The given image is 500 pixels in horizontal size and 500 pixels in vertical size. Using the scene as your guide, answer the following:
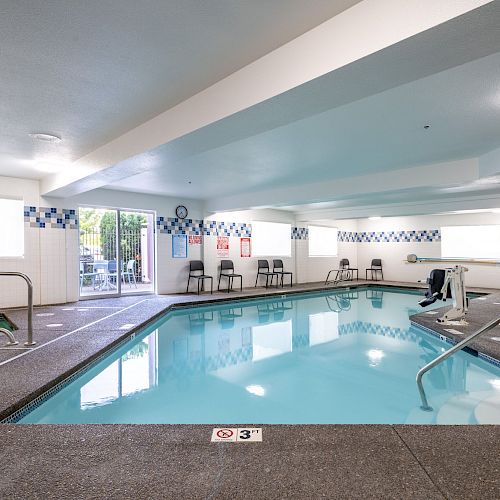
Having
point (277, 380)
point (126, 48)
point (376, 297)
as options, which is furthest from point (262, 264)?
point (126, 48)

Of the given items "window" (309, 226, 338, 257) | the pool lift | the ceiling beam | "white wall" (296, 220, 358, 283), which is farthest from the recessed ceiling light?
"window" (309, 226, 338, 257)

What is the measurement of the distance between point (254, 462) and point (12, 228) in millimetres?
6611

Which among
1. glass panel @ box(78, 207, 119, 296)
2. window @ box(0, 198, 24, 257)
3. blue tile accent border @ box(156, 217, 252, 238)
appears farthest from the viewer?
blue tile accent border @ box(156, 217, 252, 238)

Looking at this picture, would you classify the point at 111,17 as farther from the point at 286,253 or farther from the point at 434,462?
the point at 286,253

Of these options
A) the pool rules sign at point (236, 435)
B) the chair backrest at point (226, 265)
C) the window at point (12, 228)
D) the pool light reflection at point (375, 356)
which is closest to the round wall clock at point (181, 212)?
the chair backrest at point (226, 265)

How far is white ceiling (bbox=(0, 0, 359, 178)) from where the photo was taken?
1.91 m

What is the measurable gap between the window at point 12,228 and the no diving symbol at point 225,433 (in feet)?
20.2

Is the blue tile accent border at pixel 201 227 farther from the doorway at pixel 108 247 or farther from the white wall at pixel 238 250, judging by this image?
the doorway at pixel 108 247

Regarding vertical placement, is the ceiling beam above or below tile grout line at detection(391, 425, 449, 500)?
above

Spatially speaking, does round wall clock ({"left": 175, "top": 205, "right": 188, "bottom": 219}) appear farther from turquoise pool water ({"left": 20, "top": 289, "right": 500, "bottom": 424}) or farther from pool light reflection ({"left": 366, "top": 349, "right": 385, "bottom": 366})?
pool light reflection ({"left": 366, "top": 349, "right": 385, "bottom": 366})

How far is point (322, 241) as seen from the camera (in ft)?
41.3

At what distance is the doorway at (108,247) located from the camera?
746 centimetres

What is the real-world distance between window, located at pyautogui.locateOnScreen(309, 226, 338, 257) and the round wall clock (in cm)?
502

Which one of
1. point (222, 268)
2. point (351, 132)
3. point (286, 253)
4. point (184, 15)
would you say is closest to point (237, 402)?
point (184, 15)
